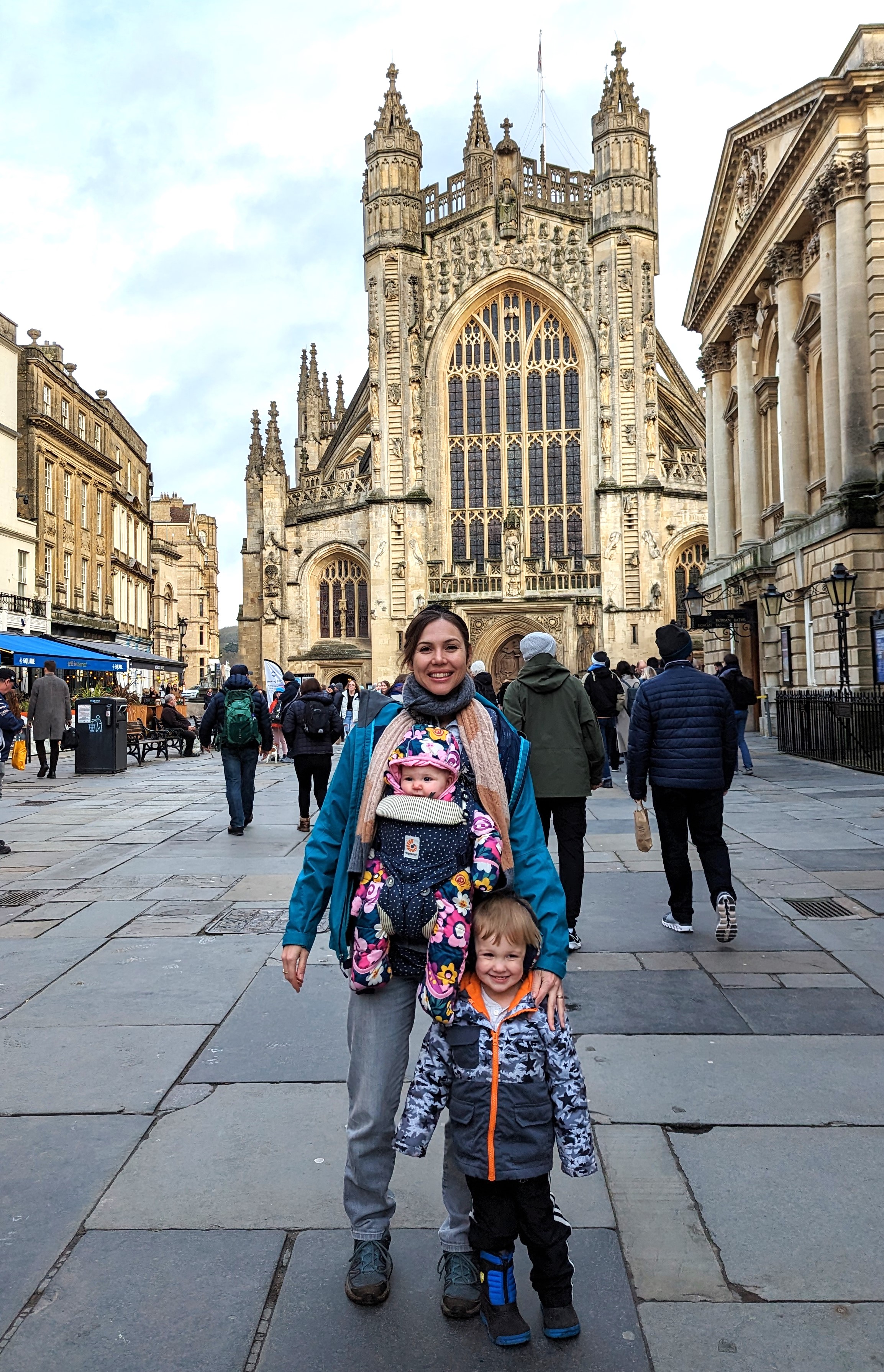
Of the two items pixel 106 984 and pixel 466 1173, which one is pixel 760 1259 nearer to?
pixel 466 1173

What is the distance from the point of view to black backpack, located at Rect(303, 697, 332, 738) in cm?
998

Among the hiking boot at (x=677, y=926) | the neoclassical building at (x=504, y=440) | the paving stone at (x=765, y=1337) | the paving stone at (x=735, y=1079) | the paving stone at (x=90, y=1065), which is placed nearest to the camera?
the paving stone at (x=765, y=1337)

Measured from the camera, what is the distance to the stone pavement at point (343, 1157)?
7.36 ft

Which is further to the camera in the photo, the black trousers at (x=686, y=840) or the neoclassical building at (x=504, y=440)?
the neoclassical building at (x=504, y=440)

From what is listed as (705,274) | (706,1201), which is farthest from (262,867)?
(705,274)

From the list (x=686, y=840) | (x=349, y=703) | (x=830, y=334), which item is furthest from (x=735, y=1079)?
(x=349, y=703)

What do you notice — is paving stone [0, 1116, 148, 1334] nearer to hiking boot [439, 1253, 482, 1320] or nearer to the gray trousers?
the gray trousers

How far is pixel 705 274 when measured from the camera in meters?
28.2

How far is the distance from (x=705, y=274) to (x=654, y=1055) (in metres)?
28.1

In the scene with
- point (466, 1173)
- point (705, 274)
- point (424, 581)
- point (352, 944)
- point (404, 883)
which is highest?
point (705, 274)

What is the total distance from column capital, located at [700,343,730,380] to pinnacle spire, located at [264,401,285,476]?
16663mm

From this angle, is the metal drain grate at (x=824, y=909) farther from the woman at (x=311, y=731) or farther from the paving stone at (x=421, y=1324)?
the woman at (x=311, y=731)

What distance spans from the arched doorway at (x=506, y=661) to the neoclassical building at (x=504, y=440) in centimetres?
11

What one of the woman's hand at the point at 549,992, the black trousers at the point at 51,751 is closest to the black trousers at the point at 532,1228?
the woman's hand at the point at 549,992
